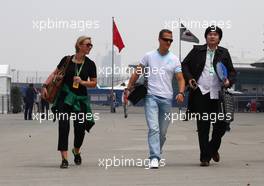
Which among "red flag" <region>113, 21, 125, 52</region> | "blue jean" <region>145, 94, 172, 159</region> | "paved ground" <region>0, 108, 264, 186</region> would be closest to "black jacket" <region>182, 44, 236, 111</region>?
"blue jean" <region>145, 94, 172, 159</region>

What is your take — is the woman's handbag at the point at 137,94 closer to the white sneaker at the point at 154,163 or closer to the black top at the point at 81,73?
the black top at the point at 81,73

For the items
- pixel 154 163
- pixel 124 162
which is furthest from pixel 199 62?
pixel 124 162

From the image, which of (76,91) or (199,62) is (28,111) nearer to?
(76,91)

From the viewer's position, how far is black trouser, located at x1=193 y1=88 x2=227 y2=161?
9336mm

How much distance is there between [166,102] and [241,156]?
7.06ft

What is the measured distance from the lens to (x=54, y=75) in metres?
9.29

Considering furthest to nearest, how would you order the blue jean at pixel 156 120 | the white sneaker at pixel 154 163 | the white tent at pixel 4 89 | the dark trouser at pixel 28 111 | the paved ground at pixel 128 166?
the white tent at pixel 4 89 < the dark trouser at pixel 28 111 < the blue jean at pixel 156 120 < the white sneaker at pixel 154 163 < the paved ground at pixel 128 166

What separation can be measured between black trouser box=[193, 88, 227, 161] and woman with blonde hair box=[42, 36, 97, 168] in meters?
1.39

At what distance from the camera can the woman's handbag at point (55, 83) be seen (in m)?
9.22

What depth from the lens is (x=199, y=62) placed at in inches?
372

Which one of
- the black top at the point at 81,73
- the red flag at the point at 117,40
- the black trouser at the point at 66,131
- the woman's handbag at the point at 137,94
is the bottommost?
the black trouser at the point at 66,131

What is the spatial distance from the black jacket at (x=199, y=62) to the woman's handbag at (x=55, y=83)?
1.58 metres

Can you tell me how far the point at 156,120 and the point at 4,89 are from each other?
111 ft

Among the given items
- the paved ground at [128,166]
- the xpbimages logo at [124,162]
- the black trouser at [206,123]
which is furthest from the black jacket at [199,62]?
the paved ground at [128,166]
